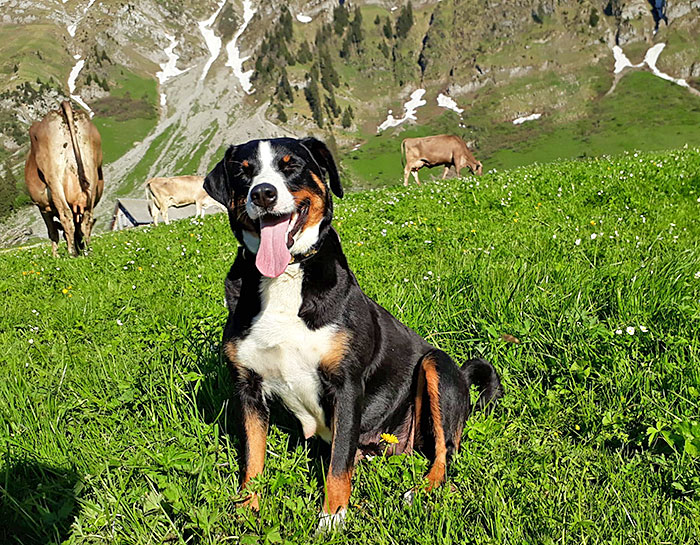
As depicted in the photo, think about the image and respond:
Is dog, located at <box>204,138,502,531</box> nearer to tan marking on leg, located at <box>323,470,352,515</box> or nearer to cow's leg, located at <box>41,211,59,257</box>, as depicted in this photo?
tan marking on leg, located at <box>323,470,352,515</box>

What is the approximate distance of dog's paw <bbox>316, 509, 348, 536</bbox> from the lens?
2871 mm

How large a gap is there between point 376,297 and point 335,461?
282 cm

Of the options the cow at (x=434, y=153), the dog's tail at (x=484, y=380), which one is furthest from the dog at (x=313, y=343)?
the cow at (x=434, y=153)

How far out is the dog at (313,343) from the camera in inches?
126

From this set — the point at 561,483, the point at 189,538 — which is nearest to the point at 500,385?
the point at 561,483

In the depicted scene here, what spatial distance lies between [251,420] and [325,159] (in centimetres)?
214

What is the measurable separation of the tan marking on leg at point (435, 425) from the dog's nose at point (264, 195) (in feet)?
5.82

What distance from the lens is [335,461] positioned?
3.08 metres

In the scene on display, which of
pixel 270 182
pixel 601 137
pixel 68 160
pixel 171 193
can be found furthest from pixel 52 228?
pixel 601 137

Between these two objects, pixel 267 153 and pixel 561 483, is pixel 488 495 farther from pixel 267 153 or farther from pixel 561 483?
pixel 267 153

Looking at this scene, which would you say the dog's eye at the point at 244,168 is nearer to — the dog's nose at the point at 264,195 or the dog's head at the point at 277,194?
the dog's head at the point at 277,194

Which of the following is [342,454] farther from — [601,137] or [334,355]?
[601,137]

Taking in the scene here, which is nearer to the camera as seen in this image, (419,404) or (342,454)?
(342,454)

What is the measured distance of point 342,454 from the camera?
308 cm
